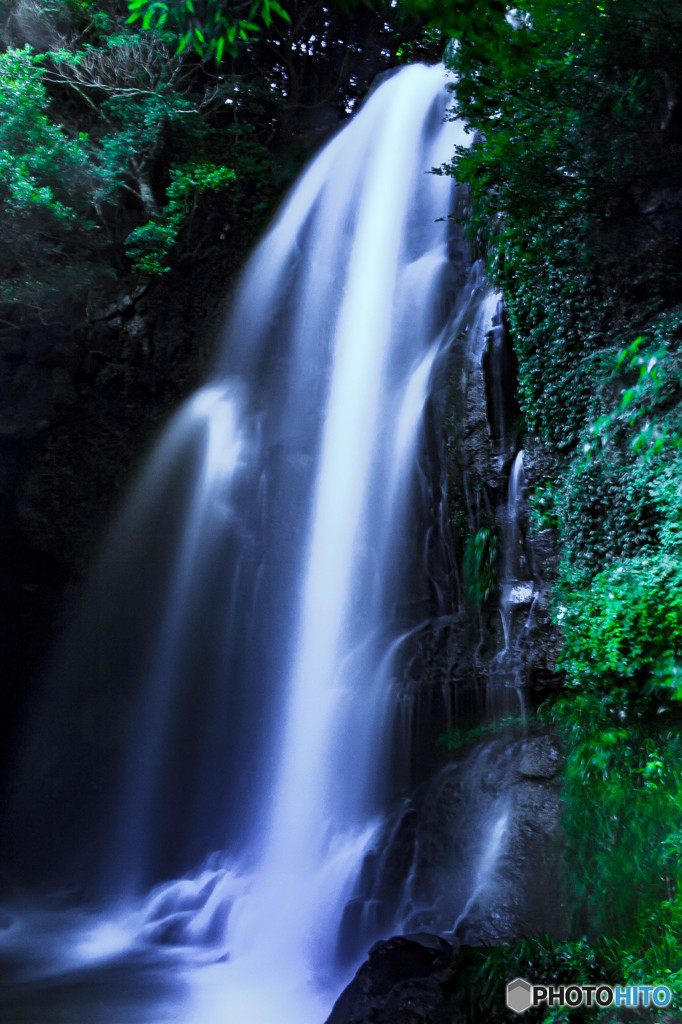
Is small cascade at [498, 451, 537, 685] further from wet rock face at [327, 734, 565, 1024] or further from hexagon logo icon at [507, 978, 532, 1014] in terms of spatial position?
hexagon logo icon at [507, 978, 532, 1014]

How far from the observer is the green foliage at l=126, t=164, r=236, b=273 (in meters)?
11.5

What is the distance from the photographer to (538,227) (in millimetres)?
7824

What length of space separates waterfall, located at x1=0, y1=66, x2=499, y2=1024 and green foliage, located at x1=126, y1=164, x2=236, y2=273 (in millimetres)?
1207

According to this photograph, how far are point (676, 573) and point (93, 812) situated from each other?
7.73m

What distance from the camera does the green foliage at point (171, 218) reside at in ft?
A: 37.6

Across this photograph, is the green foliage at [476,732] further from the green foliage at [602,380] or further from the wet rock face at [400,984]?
the wet rock face at [400,984]

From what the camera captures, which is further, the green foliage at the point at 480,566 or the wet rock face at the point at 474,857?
the green foliage at the point at 480,566

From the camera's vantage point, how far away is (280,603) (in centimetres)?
886

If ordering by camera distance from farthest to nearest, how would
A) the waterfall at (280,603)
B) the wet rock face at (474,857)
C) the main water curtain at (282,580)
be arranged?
1. the main water curtain at (282,580)
2. the waterfall at (280,603)
3. the wet rock face at (474,857)

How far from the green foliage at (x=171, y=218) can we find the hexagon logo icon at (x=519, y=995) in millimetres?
10031

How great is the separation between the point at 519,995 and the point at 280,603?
4918mm

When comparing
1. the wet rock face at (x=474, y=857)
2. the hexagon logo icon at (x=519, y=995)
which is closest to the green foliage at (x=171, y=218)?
the wet rock face at (x=474, y=857)

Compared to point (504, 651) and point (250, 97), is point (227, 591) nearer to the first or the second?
point (504, 651)

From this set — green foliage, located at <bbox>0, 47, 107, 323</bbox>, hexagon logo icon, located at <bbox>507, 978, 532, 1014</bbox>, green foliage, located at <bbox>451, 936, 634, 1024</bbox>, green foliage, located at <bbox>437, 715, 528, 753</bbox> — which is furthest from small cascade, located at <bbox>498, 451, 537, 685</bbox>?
green foliage, located at <bbox>0, 47, 107, 323</bbox>
